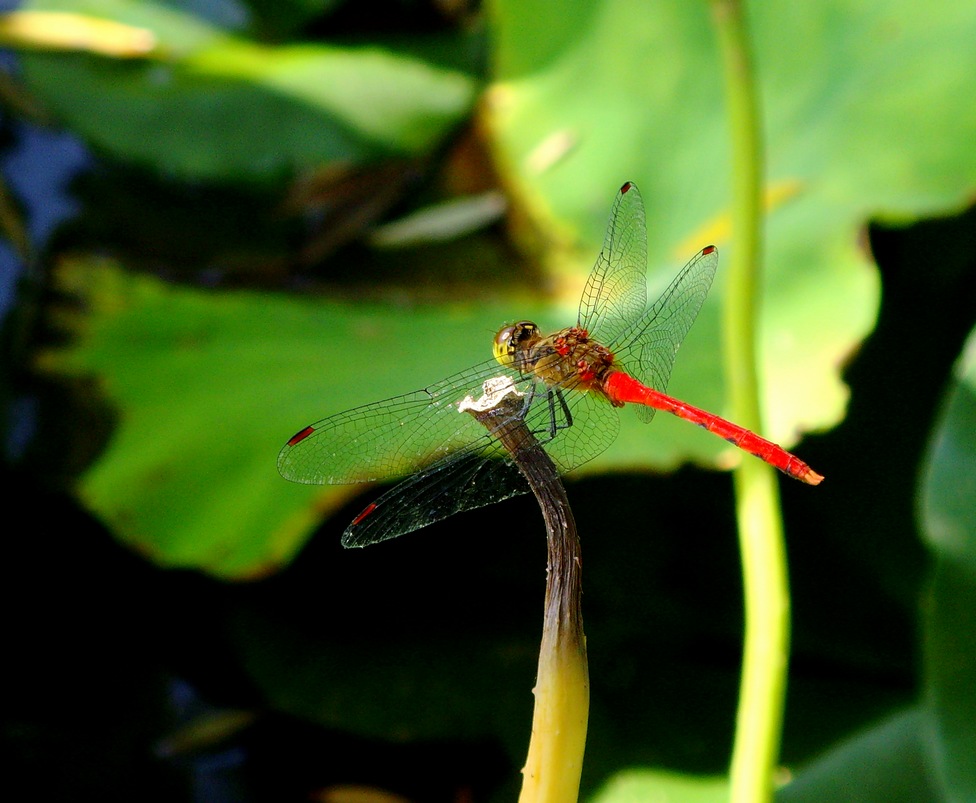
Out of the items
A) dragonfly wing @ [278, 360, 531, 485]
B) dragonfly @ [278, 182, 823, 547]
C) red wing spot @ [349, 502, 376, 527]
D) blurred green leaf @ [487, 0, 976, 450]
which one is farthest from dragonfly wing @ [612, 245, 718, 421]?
red wing spot @ [349, 502, 376, 527]

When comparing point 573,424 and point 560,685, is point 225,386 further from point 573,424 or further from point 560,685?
point 560,685

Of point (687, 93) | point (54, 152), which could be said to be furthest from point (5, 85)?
point (687, 93)

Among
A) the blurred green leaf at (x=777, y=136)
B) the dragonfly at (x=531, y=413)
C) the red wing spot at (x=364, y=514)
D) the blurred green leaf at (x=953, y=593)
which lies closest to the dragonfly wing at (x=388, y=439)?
the dragonfly at (x=531, y=413)

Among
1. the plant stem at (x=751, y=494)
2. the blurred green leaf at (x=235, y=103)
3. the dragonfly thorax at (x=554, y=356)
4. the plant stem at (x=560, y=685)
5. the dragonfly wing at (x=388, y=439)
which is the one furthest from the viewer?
the blurred green leaf at (x=235, y=103)

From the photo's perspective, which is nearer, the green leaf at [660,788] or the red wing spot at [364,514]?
the red wing spot at [364,514]

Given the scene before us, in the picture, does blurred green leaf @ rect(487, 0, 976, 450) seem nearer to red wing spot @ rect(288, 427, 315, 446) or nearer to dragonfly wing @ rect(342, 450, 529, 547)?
dragonfly wing @ rect(342, 450, 529, 547)

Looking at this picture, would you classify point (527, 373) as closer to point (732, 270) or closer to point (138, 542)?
point (732, 270)

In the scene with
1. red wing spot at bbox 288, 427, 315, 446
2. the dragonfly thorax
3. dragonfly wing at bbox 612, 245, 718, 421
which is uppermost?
dragonfly wing at bbox 612, 245, 718, 421

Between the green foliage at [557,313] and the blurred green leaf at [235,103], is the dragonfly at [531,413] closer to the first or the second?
the green foliage at [557,313]
